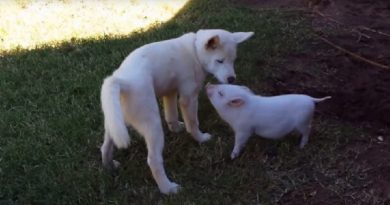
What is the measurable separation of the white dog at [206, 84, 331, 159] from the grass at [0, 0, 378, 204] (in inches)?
6.5

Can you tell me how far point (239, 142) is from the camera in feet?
13.5

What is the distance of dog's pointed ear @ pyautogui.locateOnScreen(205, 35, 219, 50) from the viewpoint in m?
4.03

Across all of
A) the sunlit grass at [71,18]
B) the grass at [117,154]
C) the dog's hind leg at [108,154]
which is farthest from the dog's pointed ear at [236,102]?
the sunlit grass at [71,18]

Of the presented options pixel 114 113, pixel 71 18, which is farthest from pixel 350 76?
pixel 71 18

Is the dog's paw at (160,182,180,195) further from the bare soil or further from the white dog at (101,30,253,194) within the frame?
the bare soil

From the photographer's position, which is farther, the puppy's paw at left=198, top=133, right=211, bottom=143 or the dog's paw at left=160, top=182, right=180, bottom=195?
the puppy's paw at left=198, top=133, right=211, bottom=143

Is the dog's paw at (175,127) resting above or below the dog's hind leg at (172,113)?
below

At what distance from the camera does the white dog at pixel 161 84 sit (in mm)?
3584

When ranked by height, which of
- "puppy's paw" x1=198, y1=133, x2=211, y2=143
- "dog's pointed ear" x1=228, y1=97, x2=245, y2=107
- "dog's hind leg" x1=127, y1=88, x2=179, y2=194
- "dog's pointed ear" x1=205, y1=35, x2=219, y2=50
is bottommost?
"puppy's paw" x1=198, y1=133, x2=211, y2=143

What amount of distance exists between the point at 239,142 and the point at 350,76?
1.69m

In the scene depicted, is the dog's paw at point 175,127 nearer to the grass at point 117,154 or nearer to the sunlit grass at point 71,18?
the grass at point 117,154

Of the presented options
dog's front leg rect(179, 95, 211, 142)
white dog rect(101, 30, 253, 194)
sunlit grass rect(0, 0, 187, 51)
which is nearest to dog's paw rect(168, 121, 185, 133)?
white dog rect(101, 30, 253, 194)

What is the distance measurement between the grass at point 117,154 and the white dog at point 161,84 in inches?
6.7

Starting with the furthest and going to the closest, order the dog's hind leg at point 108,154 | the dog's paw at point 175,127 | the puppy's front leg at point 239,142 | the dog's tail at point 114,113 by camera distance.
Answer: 1. the dog's paw at point 175,127
2. the puppy's front leg at point 239,142
3. the dog's hind leg at point 108,154
4. the dog's tail at point 114,113
